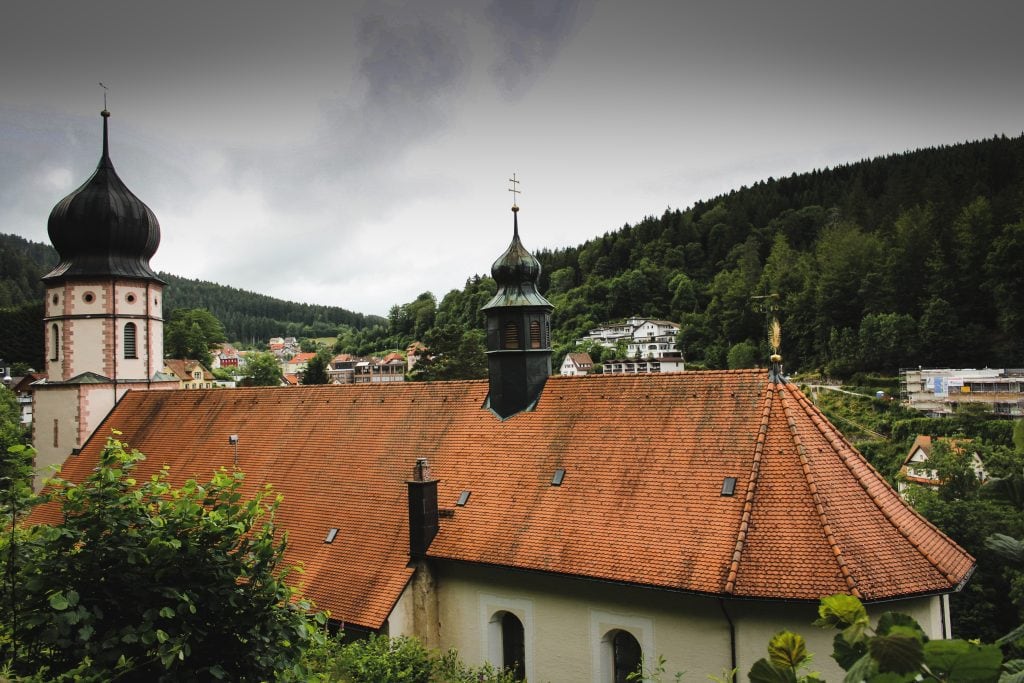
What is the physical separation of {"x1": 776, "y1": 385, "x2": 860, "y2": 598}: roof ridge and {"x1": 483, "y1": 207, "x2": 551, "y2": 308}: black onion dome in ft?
21.2

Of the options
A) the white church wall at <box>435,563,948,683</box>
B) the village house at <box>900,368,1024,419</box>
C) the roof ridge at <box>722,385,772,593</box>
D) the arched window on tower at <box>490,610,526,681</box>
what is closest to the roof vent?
the roof ridge at <box>722,385,772,593</box>

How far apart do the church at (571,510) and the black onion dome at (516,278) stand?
0.19 feet

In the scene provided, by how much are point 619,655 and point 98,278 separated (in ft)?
60.9

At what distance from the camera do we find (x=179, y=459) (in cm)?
2014

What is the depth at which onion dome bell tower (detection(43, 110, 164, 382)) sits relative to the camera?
22375mm

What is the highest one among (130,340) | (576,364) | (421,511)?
(576,364)

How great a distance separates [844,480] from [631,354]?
319 ft

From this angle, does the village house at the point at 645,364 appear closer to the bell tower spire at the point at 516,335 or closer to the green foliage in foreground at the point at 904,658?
the bell tower spire at the point at 516,335

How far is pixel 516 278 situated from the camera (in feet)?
58.5

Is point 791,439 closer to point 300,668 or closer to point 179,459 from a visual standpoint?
point 300,668

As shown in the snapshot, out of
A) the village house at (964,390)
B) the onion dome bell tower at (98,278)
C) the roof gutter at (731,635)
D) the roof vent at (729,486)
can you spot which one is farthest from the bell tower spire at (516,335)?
the village house at (964,390)

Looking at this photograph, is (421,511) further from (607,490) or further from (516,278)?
(516,278)

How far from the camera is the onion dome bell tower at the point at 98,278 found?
73.4 feet

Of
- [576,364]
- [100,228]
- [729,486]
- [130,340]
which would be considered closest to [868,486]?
[729,486]
